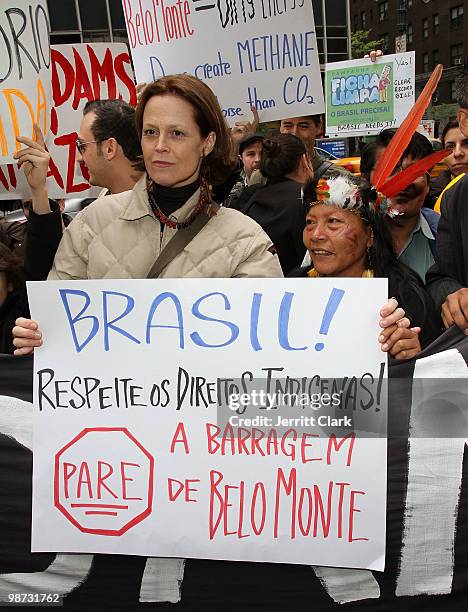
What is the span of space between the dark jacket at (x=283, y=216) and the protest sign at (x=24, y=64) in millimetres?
1304

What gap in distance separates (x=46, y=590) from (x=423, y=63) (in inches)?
2896

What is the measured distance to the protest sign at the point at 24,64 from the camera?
317 cm

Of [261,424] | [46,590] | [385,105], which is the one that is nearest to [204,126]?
[261,424]

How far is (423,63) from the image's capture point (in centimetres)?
7056

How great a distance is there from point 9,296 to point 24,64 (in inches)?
41.1

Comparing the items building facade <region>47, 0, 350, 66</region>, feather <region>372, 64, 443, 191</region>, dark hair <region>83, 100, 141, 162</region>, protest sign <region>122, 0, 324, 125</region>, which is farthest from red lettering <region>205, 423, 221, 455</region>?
building facade <region>47, 0, 350, 66</region>

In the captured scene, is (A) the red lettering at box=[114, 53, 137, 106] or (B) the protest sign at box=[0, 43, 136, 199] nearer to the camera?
(B) the protest sign at box=[0, 43, 136, 199]

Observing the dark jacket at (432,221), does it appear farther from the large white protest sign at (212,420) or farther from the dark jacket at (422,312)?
the large white protest sign at (212,420)

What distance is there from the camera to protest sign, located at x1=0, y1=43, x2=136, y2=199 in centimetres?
434

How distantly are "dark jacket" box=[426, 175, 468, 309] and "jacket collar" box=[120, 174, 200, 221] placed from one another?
2.64ft

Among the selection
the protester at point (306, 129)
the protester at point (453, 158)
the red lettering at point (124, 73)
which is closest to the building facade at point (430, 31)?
the protester at point (453, 158)

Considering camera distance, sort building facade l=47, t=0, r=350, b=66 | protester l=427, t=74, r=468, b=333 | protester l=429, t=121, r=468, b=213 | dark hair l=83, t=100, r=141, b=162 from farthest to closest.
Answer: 1. building facade l=47, t=0, r=350, b=66
2. protester l=429, t=121, r=468, b=213
3. dark hair l=83, t=100, r=141, b=162
4. protester l=427, t=74, r=468, b=333

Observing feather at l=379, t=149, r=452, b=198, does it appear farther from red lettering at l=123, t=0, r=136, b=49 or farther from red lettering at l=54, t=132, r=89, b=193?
red lettering at l=54, t=132, r=89, b=193

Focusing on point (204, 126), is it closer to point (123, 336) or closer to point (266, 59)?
point (123, 336)
